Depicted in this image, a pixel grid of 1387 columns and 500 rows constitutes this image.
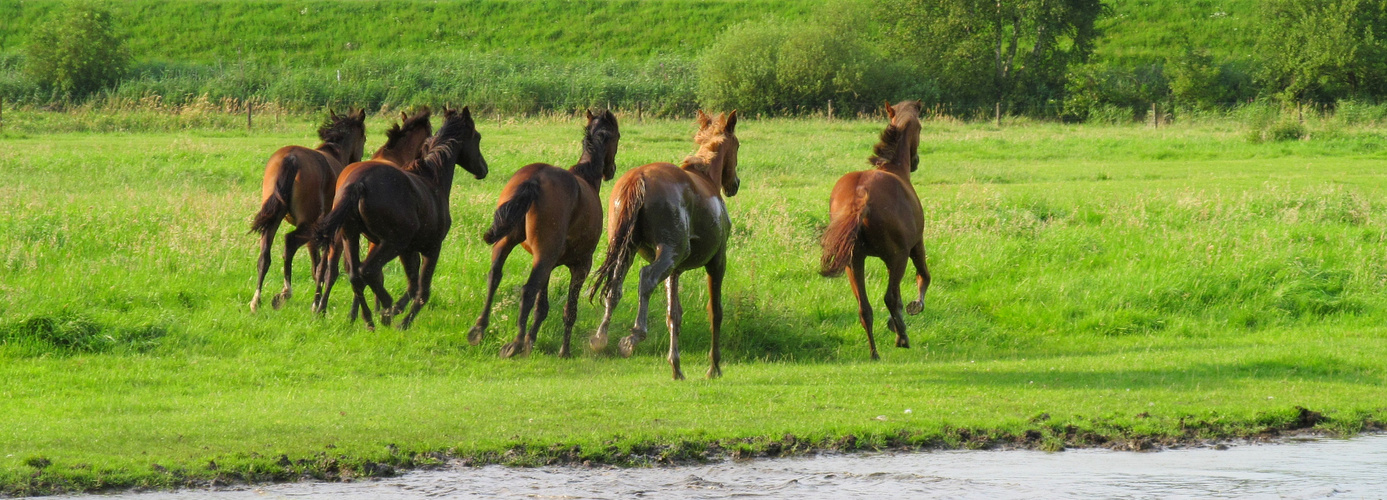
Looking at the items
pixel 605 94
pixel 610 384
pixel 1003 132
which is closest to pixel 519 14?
pixel 605 94

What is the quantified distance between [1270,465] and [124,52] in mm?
47754

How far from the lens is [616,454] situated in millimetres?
7145

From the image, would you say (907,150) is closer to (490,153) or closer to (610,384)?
(610,384)

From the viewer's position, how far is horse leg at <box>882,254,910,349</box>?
11.2m

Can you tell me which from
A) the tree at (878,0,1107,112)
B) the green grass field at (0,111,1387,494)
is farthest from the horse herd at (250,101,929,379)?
the tree at (878,0,1107,112)

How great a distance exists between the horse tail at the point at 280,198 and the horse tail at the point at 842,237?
17.5ft

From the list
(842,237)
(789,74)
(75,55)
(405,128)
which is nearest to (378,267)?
(405,128)

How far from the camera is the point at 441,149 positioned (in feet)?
37.1

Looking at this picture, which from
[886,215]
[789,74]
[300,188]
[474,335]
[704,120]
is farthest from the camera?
[789,74]

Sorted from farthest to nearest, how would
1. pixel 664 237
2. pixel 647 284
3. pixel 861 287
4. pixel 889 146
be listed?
1. pixel 889 146
2. pixel 861 287
3. pixel 664 237
4. pixel 647 284

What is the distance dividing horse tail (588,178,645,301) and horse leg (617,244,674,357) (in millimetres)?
239

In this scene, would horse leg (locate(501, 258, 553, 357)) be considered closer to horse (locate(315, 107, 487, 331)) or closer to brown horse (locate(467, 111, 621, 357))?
brown horse (locate(467, 111, 621, 357))

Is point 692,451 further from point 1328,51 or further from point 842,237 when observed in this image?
point 1328,51

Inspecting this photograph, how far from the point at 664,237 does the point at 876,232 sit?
8.43ft
